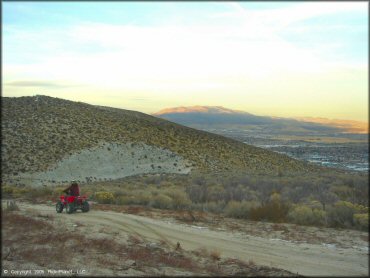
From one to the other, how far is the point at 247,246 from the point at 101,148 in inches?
1757

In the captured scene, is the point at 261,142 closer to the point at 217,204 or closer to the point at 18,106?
the point at 18,106

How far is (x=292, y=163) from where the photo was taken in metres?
65.7

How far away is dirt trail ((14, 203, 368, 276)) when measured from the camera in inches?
467

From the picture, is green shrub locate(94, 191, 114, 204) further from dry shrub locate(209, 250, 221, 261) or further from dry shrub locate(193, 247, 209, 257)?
dry shrub locate(209, 250, 221, 261)

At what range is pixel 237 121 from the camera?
68688 mm

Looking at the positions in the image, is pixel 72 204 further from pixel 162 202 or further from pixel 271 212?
pixel 271 212

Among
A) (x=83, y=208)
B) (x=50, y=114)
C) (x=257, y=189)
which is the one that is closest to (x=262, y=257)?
(x=83, y=208)

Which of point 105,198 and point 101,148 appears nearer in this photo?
point 105,198

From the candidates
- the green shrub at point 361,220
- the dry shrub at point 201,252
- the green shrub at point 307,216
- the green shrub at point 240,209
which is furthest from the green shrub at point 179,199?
the green shrub at point 361,220

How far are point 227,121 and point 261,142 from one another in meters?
14.3

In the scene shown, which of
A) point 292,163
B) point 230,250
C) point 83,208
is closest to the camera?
point 230,250

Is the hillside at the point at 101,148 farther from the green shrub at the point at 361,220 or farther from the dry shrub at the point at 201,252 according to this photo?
the dry shrub at the point at 201,252

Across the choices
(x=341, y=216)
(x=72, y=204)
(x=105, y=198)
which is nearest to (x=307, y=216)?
(x=341, y=216)

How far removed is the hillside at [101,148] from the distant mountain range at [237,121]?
397cm
